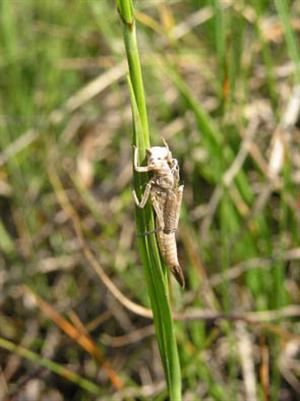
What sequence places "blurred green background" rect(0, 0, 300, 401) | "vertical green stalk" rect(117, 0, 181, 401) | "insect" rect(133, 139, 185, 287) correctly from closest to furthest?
"vertical green stalk" rect(117, 0, 181, 401)
"insect" rect(133, 139, 185, 287)
"blurred green background" rect(0, 0, 300, 401)

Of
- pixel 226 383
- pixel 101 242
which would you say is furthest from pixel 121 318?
pixel 226 383

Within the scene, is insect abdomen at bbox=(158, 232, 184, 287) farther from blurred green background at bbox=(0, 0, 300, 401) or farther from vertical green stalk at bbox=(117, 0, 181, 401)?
blurred green background at bbox=(0, 0, 300, 401)

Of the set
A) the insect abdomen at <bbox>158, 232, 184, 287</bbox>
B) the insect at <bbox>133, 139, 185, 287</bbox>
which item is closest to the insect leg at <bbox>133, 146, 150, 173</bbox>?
the insect at <bbox>133, 139, 185, 287</bbox>

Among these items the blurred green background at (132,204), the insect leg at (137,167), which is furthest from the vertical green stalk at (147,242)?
the blurred green background at (132,204)

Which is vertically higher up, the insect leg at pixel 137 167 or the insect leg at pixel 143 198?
the insect leg at pixel 137 167

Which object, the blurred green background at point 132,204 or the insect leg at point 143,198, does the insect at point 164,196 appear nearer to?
the insect leg at point 143,198

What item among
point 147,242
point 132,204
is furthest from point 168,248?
point 132,204

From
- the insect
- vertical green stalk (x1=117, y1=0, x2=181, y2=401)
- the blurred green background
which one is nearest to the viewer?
vertical green stalk (x1=117, y1=0, x2=181, y2=401)

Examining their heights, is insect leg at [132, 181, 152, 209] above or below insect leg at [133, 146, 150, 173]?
below
